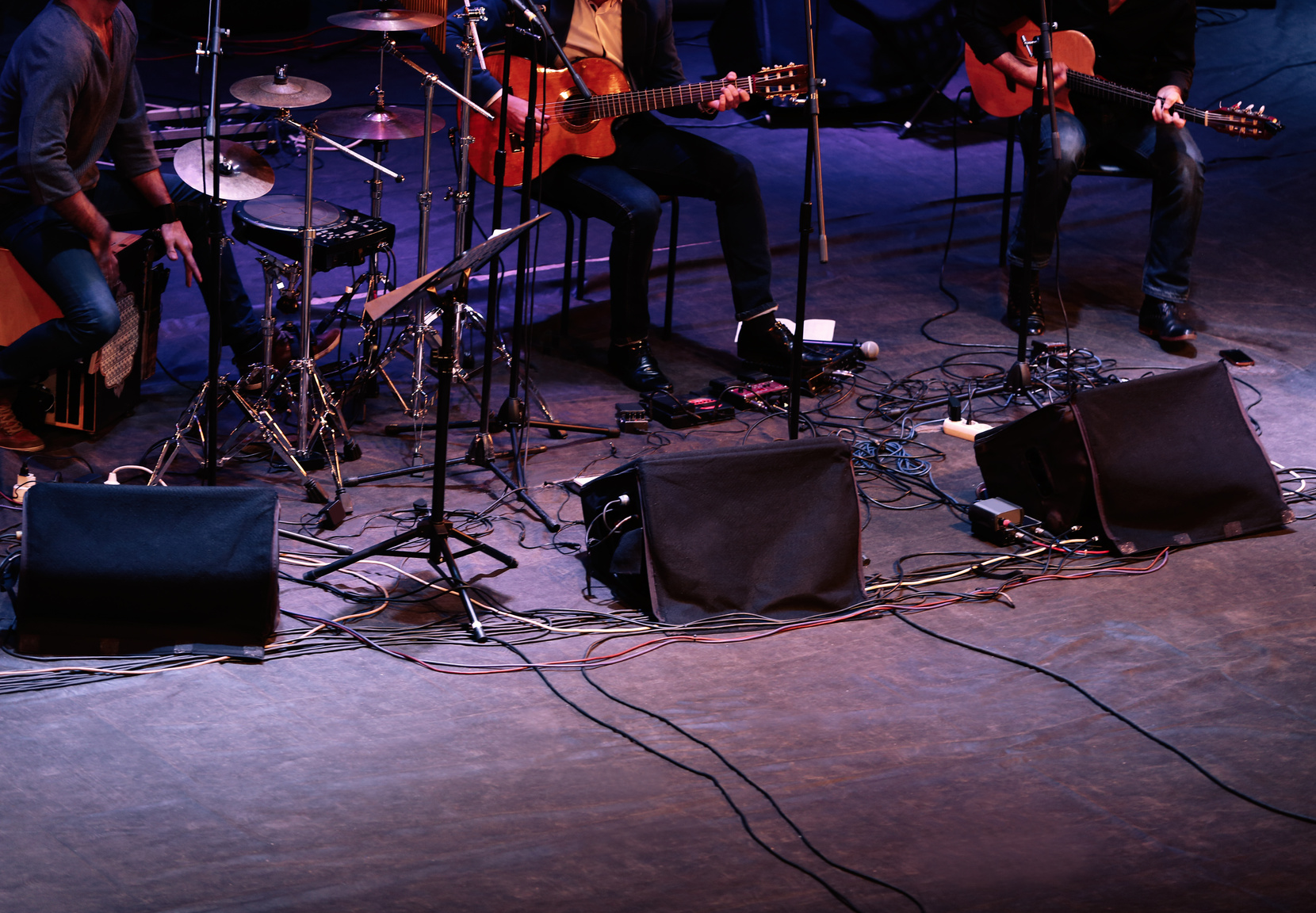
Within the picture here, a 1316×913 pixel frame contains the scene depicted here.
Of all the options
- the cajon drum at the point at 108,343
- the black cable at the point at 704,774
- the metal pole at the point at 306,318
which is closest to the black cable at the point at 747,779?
the black cable at the point at 704,774

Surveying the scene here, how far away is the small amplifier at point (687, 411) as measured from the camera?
4.86m

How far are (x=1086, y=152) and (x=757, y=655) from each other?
131 inches

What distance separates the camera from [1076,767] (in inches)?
118

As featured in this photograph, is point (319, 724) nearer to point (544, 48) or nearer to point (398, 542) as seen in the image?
point (398, 542)

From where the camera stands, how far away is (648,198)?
202 inches

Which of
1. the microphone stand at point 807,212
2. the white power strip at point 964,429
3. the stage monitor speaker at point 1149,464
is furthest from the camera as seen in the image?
the white power strip at point 964,429

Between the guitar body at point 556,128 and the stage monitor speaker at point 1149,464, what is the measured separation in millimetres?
1998

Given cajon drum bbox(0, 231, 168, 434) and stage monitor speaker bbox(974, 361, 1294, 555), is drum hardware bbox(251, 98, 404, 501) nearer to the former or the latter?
cajon drum bbox(0, 231, 168, 434)

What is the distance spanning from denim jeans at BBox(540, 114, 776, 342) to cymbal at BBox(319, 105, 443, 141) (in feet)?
2.64

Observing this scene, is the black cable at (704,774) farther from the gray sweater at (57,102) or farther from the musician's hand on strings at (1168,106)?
the musician's hand on strings at (1168,106)

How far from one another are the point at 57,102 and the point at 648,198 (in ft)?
6.73

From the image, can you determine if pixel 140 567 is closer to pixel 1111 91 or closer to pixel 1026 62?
pixel 1026 62

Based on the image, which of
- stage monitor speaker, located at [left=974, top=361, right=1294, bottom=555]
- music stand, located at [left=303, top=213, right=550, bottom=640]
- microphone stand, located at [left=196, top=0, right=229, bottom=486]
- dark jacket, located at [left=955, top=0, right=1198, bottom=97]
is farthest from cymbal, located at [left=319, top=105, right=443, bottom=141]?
dark jacket, located at [left=955, top=0, right=1198, bottom=97]

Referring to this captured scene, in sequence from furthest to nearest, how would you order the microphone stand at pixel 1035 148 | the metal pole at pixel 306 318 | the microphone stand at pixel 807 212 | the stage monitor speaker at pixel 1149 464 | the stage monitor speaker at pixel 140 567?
the microphone stand at pixel 1035 148 < the metal pole at pixel 306 318 < the stage monitor speaker at pixel 1149 464 < the microphone stand at pixel 807 212 < the stage monitor speaker at pixel 140 567
